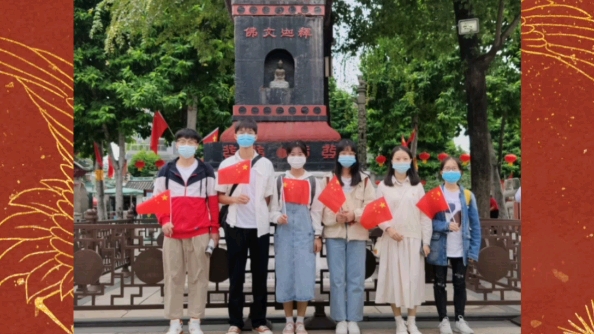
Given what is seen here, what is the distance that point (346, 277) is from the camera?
5.71 meters

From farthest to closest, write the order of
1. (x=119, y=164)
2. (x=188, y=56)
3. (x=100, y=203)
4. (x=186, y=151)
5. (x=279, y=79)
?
(x=100, y=203)
(x=119, y=164)
(x=188, y=56)
(x=279, y=79)
(x=186, y=151)

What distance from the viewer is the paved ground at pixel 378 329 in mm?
6004

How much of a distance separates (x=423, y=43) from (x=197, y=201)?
9.63 meters

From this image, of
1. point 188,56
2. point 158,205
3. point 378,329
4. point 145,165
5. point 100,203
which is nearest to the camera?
point 158,205

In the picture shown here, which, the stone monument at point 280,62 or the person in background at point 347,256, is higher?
the stone monument at point 280,62

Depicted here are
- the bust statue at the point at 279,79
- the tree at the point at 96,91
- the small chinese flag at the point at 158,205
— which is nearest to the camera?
the small chinese flag at the point at 158,205

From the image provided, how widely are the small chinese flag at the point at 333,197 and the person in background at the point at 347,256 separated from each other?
0.14 metres

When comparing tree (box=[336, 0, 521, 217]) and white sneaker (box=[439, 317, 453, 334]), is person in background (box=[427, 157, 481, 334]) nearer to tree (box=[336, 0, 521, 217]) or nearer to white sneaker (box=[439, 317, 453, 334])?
white sneaker (box=[439, 317, 453, 334])

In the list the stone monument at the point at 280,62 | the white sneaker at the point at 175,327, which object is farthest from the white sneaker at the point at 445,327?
the stone monument at the point at 280,62

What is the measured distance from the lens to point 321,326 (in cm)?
607

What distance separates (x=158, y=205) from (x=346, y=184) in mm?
1717

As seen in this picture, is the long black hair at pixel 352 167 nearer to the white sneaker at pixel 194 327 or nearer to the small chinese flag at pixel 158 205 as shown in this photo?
the small chinese flag at pixel 158 205

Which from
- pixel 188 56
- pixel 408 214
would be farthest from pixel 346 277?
pixel 188 56

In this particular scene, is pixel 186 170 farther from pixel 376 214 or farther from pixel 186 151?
pixel 376 214
